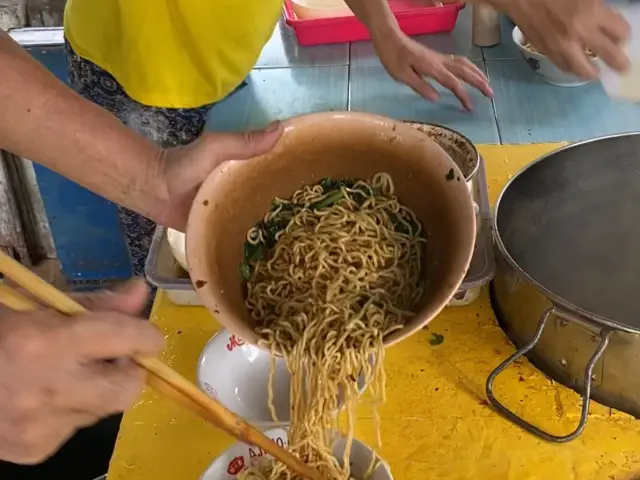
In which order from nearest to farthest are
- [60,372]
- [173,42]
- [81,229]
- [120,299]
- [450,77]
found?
[60,372] < [120,299] < [173,42] < [450,77] < [81,229]

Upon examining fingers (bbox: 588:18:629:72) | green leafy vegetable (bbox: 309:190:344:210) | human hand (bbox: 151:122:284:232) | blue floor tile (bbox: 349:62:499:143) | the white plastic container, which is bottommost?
blue floor tile (bbox: 349:62:499:143)

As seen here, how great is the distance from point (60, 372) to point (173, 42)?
3.24 ft

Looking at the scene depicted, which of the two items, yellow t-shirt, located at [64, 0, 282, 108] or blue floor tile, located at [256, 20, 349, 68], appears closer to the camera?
yellow t-shirt, located at [64, 0, 282, 108]

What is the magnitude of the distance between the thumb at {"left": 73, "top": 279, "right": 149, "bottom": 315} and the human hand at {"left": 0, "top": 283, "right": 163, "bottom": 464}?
0.19 ft

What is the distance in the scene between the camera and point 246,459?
3.16ft

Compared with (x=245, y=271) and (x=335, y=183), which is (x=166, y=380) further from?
(x=335, y=183)

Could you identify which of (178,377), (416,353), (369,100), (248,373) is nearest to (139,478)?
(248,373)

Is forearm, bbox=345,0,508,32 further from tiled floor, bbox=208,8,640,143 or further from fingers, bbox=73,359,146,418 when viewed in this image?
fingers, bbox=73,359,146,418

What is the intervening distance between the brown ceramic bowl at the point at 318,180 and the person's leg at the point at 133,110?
0.74 m

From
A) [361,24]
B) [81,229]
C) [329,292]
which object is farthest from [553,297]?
[81,229]

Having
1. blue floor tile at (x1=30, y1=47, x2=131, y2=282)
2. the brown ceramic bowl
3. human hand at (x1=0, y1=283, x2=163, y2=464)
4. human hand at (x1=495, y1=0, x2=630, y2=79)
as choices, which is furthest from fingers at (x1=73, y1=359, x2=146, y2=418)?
blue floor tile at (x1=30, y1=47, x2=131, y2=282)

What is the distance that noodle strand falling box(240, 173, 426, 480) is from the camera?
93cm

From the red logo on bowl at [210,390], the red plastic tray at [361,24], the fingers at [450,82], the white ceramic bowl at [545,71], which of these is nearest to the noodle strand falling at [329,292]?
the red logo on bowl at [210,390]

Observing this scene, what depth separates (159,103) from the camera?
1.58m
